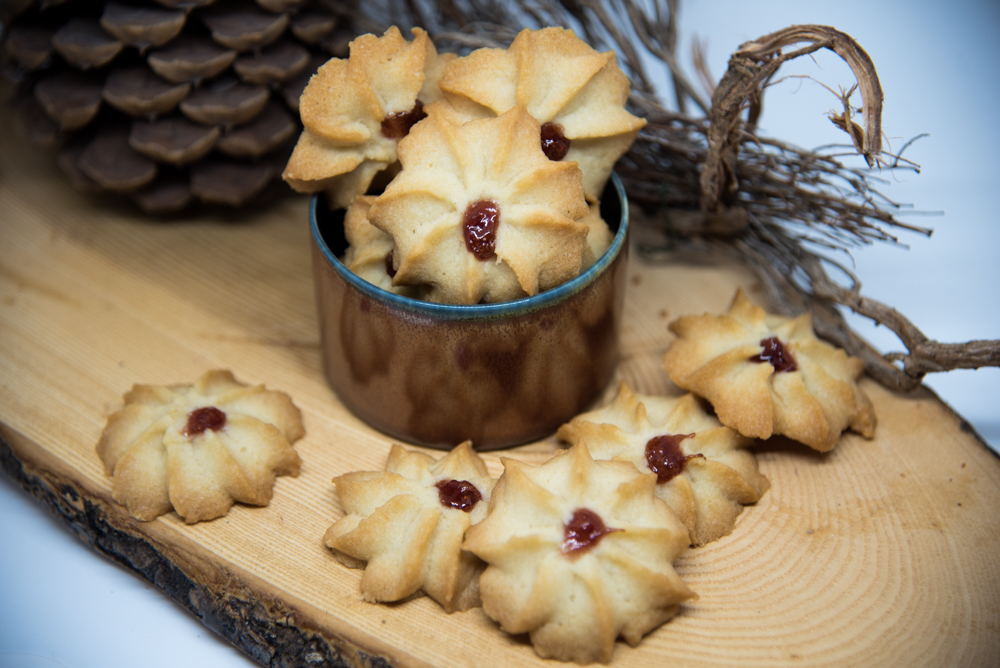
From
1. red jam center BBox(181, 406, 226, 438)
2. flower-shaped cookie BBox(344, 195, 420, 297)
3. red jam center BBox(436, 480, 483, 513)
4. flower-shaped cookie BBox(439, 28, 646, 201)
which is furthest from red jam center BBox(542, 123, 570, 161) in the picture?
red jam center BBox(181, 406, 226, 438)

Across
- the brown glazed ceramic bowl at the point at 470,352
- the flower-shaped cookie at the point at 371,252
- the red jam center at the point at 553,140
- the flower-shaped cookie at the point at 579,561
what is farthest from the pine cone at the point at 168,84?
the flower-shaped cookie at the point at 579,561

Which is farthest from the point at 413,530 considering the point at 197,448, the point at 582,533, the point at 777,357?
the point at 777,357

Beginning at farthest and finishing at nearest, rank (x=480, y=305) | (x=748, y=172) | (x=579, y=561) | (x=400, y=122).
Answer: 1. (x=748, y=172)
2. (x=400, y=122)
3. (x=480, y=305)
4. (x=579, y=561)

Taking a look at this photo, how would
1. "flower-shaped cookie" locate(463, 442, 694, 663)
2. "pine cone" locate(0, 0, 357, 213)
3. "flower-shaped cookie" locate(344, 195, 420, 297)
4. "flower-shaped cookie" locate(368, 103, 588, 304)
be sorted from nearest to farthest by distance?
"flower-shaped cookie" locate(463, 442, 694, 663) → "flower-shaped cookie" locate(368, 103, 588, 304) → "flower-shaped cookie" locate(344, 195, 420, 297) → "pine cone" locate(0, 0, 357, 213)

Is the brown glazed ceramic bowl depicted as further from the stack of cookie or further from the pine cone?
the pine cone

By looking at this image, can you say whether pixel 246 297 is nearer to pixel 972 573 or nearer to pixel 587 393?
pixel 587 393

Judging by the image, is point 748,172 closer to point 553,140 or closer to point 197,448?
point 553,140
